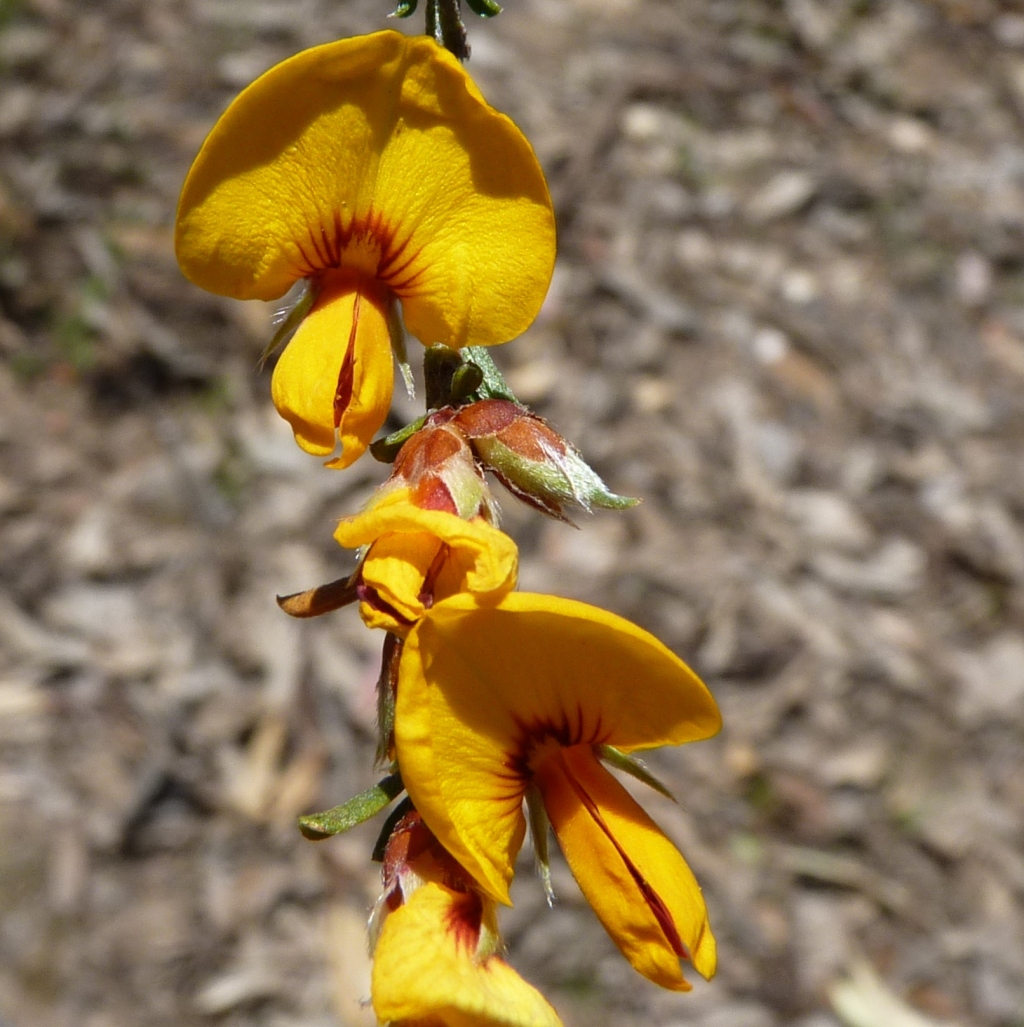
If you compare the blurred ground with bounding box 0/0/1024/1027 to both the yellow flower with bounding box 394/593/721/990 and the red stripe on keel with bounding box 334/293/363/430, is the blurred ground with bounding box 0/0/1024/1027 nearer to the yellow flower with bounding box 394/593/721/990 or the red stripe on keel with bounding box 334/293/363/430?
the yellow flower with bounding box 394/593/721/990

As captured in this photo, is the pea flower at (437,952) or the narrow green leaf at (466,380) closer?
the pea flower at (437,952)

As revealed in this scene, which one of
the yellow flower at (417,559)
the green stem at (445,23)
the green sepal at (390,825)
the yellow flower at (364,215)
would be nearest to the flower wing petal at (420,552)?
the yellow flower at (417,559)

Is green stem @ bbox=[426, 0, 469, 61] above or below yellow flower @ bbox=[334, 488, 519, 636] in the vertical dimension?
above

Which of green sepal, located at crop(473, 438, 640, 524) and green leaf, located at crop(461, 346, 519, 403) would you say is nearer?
green sepal, located at crop(473, 438, 640, 524)

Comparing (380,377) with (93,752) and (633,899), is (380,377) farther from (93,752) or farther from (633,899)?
(93,752)

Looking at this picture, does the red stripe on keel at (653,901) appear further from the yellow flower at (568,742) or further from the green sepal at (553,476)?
the green sepal at (553,476)

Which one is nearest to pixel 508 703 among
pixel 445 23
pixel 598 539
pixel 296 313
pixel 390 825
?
pixel 390 825

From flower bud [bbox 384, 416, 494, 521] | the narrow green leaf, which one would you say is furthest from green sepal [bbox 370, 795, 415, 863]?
the narrow green leaf
